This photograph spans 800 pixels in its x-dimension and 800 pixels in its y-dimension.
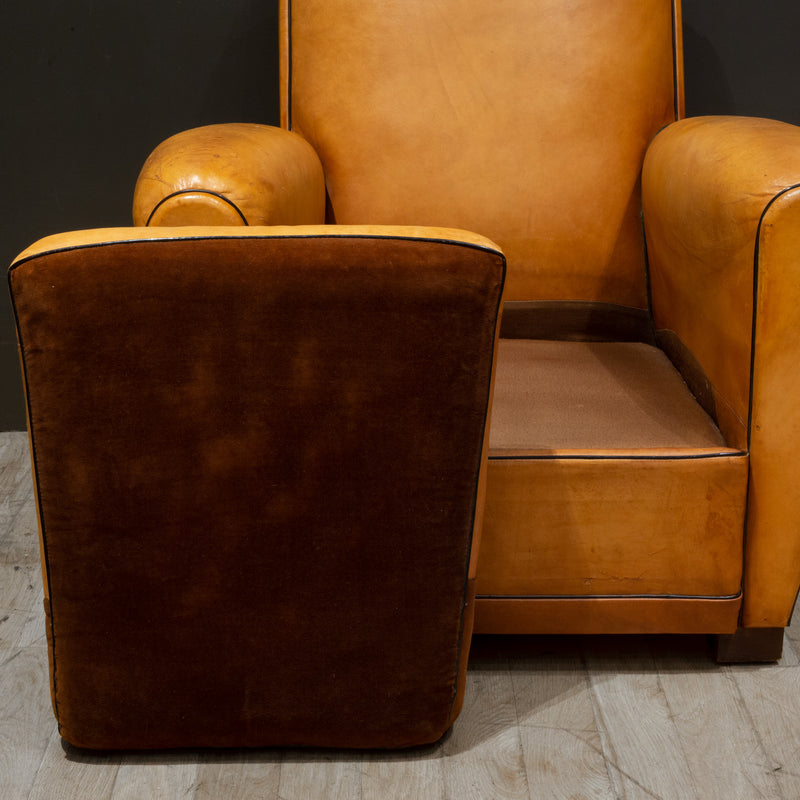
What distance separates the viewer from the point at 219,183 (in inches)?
46.5

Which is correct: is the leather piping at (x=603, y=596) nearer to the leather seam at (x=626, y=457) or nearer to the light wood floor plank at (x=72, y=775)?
the leather seam at (x=626, y=457)

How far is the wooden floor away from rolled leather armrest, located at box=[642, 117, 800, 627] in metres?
0.13

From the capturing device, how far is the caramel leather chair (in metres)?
1.20

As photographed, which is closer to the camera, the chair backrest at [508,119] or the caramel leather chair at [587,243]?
the caramel leather chair at [587,243]

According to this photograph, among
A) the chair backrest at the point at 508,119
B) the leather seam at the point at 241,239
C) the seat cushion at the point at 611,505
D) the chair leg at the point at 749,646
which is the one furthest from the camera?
the chair backrest at the point at 508,119

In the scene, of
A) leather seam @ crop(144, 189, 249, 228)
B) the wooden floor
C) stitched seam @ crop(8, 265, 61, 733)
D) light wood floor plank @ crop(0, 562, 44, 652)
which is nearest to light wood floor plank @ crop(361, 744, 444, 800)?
the wooden floor

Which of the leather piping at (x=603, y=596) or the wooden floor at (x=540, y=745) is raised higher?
the leather piping at (x=603, y=596)

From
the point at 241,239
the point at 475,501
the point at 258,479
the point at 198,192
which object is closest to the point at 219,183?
the point at 198,192

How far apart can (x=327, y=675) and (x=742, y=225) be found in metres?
0.73

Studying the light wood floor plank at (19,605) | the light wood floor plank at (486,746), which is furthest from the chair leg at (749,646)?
the light wood floor plank at (19,605)

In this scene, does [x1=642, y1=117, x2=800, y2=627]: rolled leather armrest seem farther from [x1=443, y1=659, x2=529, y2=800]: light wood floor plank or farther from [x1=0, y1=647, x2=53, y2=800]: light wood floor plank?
[x1=0, y1=647, x2=53, y2=800]: light wood floor plank

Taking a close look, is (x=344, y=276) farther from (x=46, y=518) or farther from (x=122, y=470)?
(x=46, y=518)

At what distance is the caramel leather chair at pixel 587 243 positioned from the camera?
1.20 m

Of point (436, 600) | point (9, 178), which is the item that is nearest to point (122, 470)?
point (436, 600)
